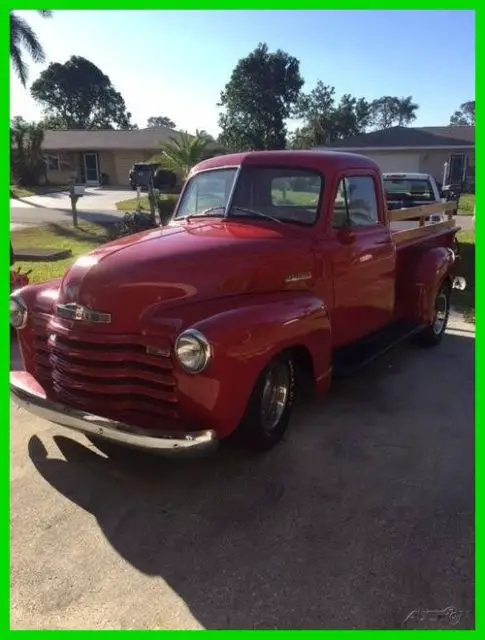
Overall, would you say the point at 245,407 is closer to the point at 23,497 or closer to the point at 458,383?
the point at 23,497

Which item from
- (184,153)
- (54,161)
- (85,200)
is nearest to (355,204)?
(184,153)

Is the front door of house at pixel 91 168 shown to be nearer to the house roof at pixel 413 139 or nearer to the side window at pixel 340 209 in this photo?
the house roof at pixel 413 139

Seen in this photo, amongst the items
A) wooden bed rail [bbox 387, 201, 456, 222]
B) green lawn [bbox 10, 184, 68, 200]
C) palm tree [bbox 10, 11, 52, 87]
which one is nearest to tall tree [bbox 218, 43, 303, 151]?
green lawn [bbox 10, 184, 68, 200]

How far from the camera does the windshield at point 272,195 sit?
427 cm

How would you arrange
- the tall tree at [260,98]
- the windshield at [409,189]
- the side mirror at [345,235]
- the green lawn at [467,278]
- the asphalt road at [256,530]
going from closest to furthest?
the asphalt road at [256,530], the side mirror at [345,235], the green lawn at [467,278], the windshield at [409,189], the tall tree at [260,98]

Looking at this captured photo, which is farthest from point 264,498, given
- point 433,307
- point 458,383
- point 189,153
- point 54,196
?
point 54,196

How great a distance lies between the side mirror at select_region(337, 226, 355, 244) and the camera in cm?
433

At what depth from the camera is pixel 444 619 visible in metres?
2.40

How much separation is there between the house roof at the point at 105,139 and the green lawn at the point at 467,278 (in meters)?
24.5

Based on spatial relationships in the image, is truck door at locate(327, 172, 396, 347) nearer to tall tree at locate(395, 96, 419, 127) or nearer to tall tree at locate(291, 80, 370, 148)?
tall tree at locate(291, 80, 370, 148)

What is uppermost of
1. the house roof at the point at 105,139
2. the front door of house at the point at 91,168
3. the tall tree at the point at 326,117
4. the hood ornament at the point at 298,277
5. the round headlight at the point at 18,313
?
the tall tree at the point at 326,117

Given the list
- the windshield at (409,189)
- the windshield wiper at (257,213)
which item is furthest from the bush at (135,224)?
the windshield wiper at (257,213)

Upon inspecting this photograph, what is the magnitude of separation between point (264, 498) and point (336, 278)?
6.09ft

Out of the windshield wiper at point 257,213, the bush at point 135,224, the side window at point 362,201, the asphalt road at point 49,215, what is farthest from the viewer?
the asphalt road at point 49,215
